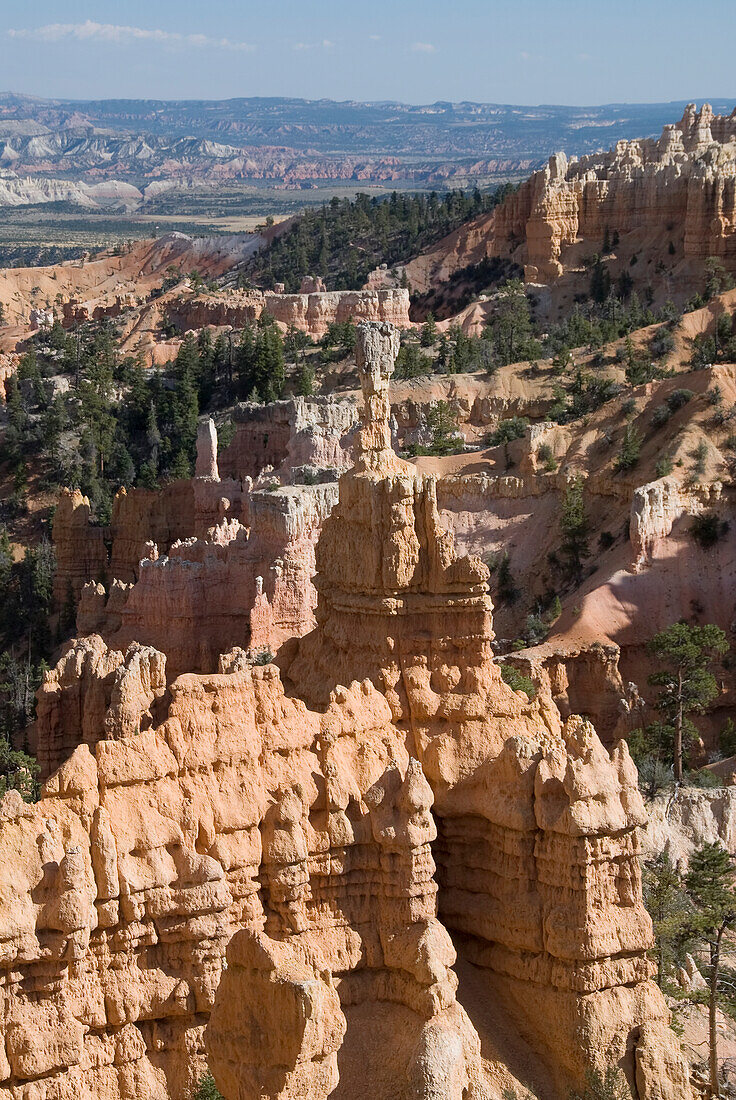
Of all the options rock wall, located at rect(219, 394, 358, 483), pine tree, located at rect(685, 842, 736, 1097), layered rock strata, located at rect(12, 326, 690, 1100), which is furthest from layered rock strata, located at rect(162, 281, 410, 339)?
layered rock strata, located at rect(12, 326, 690, 1100)

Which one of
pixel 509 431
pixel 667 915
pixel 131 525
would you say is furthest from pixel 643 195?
pixel 667 915

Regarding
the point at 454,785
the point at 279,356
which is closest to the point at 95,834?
the point at 454,785

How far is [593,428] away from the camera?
5688 cm

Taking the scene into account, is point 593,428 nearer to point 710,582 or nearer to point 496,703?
point 710,582

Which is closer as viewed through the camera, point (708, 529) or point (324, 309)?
point (708, 529)

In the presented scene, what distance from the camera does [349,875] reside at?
17.5 meters

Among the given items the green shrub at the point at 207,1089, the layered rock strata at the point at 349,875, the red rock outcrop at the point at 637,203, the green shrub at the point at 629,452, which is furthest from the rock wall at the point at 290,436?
the green shrub at the point at 207,1089

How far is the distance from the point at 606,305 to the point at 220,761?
220 ft

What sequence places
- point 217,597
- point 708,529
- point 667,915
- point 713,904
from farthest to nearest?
1. point 708,529
2. point 217,597
3. point 667,915
4. point 713,904

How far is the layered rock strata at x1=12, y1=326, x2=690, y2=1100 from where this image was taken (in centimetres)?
1516

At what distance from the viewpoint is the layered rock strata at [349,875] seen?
15.2 m

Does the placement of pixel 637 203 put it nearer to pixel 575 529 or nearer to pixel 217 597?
pixel 575 529

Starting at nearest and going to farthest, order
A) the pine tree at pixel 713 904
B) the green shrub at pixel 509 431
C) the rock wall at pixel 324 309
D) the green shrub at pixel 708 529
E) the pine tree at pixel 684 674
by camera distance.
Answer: the pine tree at pixel 713 904
the pine tree at pixel 684 674
the green shrub at pixel 708 529
the green shrub at pixel 509 431
the rock wall at pixel 324 309

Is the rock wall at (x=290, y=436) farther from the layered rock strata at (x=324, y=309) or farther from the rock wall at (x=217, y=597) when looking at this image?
the layered rock strata at (x=324, y=309)
